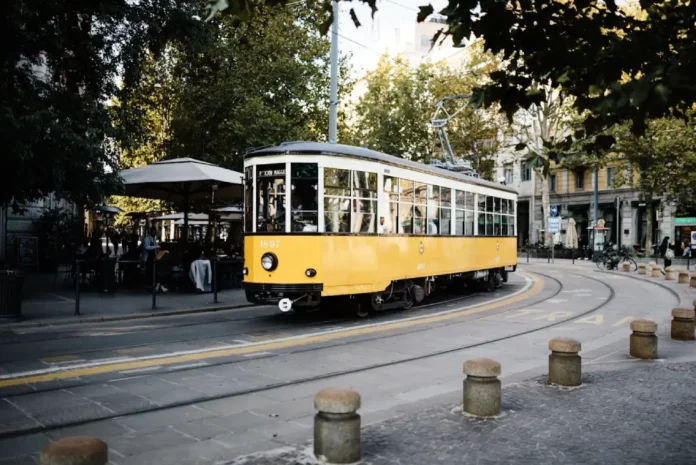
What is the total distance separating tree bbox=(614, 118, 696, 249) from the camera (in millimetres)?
33594

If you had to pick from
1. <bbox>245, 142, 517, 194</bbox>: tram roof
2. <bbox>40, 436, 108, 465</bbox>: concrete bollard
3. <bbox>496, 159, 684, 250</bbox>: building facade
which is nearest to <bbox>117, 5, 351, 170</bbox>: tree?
<bbox>245, 142, 517, 194</bbox>: tram roof

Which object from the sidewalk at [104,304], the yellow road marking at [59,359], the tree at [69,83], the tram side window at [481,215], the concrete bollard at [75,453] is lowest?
the yellow road marking at [59,359]

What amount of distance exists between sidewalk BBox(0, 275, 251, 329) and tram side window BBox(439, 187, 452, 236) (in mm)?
5301

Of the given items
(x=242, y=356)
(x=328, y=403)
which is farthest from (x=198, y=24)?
(x=328, y=403)

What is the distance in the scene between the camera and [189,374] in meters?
7.70

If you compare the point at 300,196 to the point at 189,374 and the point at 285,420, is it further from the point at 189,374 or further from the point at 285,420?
the point at 285,420

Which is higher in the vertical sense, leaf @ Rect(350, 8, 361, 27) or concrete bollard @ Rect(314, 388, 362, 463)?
leaf @ Rect(350, 8, 361, 27)

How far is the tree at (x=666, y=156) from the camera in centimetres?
3359

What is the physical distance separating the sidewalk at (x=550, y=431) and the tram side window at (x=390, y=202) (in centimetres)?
623

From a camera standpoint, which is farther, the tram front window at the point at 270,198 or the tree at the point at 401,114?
the tree at the point at 401,114

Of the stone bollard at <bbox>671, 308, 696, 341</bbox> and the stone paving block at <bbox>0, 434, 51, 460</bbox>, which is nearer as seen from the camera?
the stone paving block at <bbox>0, 434, 51, 460</bbox>

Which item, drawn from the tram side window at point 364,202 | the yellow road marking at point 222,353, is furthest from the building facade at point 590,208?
the yellow road marking at point 222,353

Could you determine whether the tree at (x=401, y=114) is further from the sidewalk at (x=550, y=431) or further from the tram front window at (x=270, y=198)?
the sidewalk at (x=550, y=431)

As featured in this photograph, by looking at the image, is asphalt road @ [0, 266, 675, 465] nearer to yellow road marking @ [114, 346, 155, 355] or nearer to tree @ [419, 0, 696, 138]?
yellow road marking @ [114, 346, 155, 355]
